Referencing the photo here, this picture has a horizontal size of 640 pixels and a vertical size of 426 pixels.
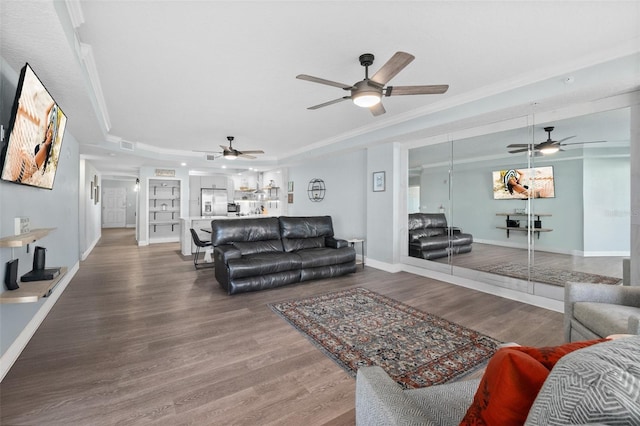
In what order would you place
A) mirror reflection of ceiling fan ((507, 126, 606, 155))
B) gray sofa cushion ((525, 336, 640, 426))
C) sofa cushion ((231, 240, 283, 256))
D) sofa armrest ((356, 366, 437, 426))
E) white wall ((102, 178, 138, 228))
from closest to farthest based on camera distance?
gray sofa cushion ((525, 336, 640, 426)) → sofa armrest ((356, 366, 437, 426)) → mirror reflection of ceiling fan ((507, 126, 606, 155)) → sofa cushion ((231, 240, 283, 256)) → white wall ((102, 178, 138, 228))

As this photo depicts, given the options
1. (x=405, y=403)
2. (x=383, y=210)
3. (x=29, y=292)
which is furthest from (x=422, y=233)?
(x=29, y=292)

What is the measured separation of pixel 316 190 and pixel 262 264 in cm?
377

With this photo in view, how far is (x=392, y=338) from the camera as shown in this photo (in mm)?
2697

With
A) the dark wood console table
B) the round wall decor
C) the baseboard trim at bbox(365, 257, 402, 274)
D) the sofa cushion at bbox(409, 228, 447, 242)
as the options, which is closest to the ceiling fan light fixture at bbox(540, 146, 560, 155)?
the dark wood console table

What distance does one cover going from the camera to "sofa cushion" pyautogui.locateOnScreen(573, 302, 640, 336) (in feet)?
6.15

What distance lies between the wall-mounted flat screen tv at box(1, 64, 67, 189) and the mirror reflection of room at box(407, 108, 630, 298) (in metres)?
5.01

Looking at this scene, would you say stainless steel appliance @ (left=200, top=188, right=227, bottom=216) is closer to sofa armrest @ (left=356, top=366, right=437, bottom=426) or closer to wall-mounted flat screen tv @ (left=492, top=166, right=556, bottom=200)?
wall-mounted flat screen tv @ (left=492, top=166, right=556, bottom=200)

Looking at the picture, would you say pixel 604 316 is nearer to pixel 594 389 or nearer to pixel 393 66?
pixel 594 389

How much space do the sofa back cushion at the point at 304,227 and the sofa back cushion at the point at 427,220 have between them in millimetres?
1565

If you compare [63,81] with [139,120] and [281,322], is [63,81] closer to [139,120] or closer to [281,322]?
[139,120]

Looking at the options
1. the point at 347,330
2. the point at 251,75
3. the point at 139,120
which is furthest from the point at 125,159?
the point at 347,330

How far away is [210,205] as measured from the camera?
10234 millimetres

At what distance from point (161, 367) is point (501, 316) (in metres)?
3.45

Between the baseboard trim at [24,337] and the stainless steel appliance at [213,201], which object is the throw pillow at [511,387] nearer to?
the baseboard trim at [24,337]
